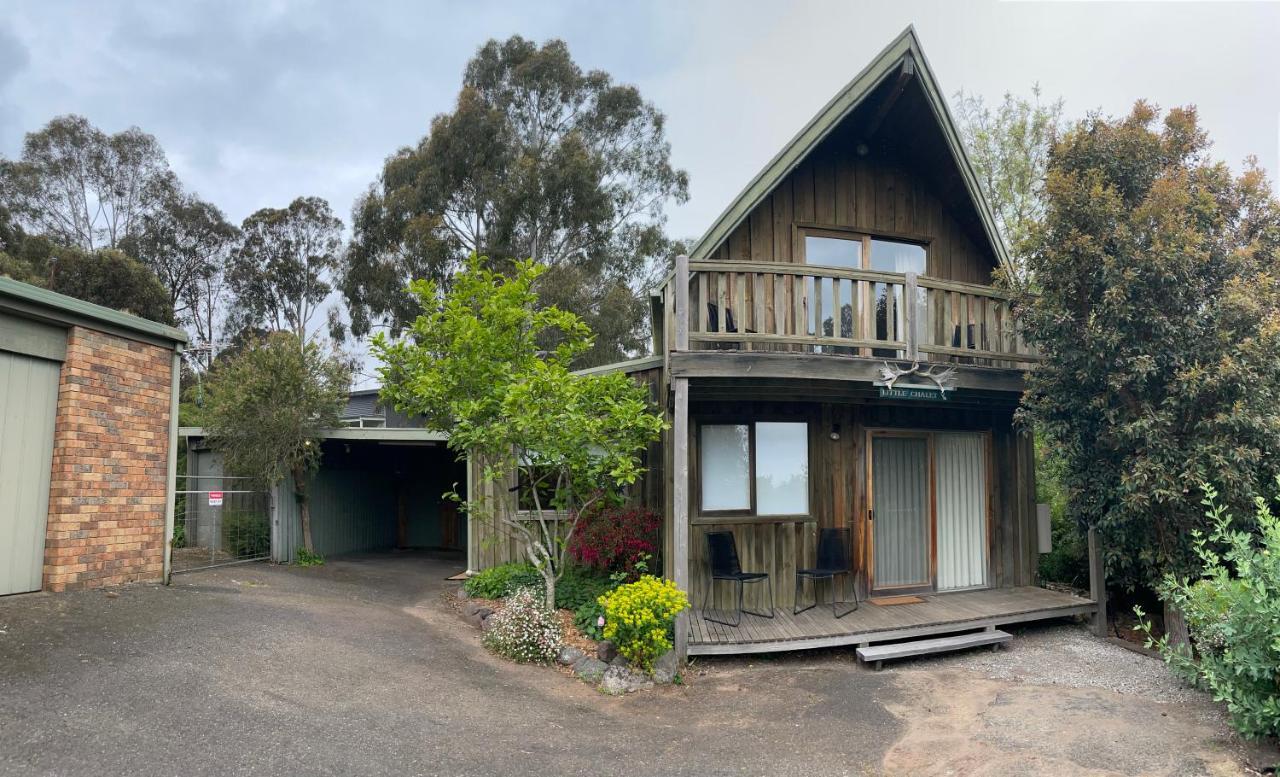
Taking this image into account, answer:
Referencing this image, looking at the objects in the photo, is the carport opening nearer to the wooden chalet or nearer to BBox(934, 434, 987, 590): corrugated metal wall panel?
the wooden chalet

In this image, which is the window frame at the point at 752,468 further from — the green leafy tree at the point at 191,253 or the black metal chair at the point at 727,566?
the green leafy tree at the point at 191,253

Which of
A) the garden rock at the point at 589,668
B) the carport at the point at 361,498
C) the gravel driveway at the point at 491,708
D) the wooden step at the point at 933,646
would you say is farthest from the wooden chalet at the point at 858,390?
the carport at the point at 361,498

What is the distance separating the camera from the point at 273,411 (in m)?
13.4

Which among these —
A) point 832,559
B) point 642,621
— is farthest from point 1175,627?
point 642,621

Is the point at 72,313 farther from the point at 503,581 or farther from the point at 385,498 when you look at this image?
the point at 385,498

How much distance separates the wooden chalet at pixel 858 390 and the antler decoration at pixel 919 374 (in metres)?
0.02

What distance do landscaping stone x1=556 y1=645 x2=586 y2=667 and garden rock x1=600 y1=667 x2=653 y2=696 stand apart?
53 cm

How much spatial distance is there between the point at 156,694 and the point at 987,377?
8.15 m

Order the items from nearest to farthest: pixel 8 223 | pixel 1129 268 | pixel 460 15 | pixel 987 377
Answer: pixel 1129 268 < pixel 987 377 < pixel 460 15 < pixel 8 223

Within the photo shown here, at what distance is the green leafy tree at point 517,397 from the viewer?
7594mm

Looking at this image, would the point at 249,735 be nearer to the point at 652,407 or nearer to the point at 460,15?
the point at 652,407

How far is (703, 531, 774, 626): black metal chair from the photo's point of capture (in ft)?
25.6

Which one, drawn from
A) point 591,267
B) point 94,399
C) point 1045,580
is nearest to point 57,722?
point 94,399

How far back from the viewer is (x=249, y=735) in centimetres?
457
